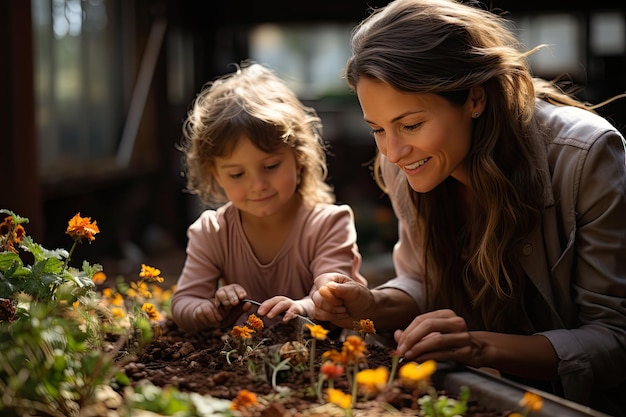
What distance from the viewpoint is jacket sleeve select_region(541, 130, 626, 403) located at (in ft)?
6.02

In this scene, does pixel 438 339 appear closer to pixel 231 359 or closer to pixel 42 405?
pixel 231 359

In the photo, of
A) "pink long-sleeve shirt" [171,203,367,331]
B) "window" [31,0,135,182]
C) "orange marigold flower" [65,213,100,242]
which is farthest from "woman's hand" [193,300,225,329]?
"window" [31,0,135,182]

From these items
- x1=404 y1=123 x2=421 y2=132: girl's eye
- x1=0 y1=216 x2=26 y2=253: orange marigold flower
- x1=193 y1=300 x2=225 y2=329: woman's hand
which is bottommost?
x1=193 y1=300 x2=225 y2=329: woman's hand

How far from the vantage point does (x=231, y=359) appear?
177 centimetres

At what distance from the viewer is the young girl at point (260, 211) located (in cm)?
223

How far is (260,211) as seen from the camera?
2.24 metres

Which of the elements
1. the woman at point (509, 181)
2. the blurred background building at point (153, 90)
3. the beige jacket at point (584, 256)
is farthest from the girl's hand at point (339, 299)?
the blurred background building at point (153, 90)

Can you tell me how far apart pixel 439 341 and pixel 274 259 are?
2.56 ft

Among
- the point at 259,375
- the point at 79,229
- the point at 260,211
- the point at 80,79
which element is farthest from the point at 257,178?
the point at 80,79

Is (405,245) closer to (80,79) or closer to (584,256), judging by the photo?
(584,256)

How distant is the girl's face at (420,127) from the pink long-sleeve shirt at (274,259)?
0.38m

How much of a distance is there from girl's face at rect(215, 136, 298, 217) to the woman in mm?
342

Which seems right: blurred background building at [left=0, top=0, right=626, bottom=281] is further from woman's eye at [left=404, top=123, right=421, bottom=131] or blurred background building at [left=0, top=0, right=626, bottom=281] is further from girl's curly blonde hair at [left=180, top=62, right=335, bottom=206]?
woman's eye at [left=404, top=123, right=421, bottom=131]

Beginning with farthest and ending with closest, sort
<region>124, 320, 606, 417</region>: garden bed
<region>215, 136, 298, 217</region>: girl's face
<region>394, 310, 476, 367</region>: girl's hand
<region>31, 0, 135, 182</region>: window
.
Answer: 1. <region>31, 0, 135, 182</region>: window
2. <region>215, 136, 298, 217</region>: girl's face
3. <region>394, 310, 476, 367</region>: girl's hand
4. <region>124, 320, 606, 417</region>: garden bed
